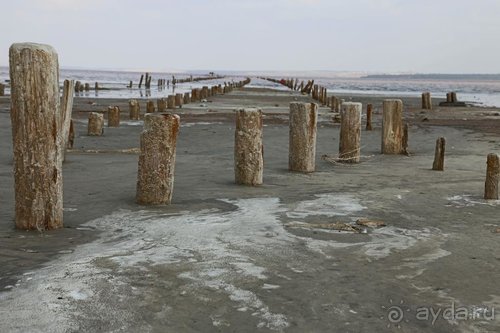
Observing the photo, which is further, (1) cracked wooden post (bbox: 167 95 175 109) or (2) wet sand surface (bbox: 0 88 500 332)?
(1) cracked wooden post (bbox: 167 95 175 109)

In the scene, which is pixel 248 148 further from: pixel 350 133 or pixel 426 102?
pixel 426 102

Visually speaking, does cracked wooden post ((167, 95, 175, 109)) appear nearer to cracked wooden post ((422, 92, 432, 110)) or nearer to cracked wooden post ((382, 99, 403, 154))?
A: cracked wooden post ((422, 92, 432, 110))

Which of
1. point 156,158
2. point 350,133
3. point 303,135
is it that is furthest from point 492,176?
point 156,158

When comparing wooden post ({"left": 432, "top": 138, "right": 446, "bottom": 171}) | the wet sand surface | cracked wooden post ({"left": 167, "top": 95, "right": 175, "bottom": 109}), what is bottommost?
the wet sand surface

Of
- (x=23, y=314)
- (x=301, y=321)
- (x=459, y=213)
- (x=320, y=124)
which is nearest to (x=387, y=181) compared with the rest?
(x=459, y=213)

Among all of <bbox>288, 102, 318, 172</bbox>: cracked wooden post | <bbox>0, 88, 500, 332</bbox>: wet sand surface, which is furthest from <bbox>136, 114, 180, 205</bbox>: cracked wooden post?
<bbox>288, 102, 318, 172</bbox>: cracked wooden post

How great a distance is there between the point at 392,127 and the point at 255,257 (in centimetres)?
887

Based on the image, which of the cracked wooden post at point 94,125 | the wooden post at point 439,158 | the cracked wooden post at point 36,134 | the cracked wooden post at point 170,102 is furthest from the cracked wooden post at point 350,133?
the cracked wooden post at point 170,102

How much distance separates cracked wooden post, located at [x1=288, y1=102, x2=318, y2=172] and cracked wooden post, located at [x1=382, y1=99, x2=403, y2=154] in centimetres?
344

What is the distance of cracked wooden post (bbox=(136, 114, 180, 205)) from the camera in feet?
25.0

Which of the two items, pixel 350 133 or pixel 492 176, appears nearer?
pixel 492 176

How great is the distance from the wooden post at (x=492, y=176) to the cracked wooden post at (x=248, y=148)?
3.06m

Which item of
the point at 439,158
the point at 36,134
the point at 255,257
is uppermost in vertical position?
the point at 36,134

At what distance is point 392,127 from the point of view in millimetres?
13742
